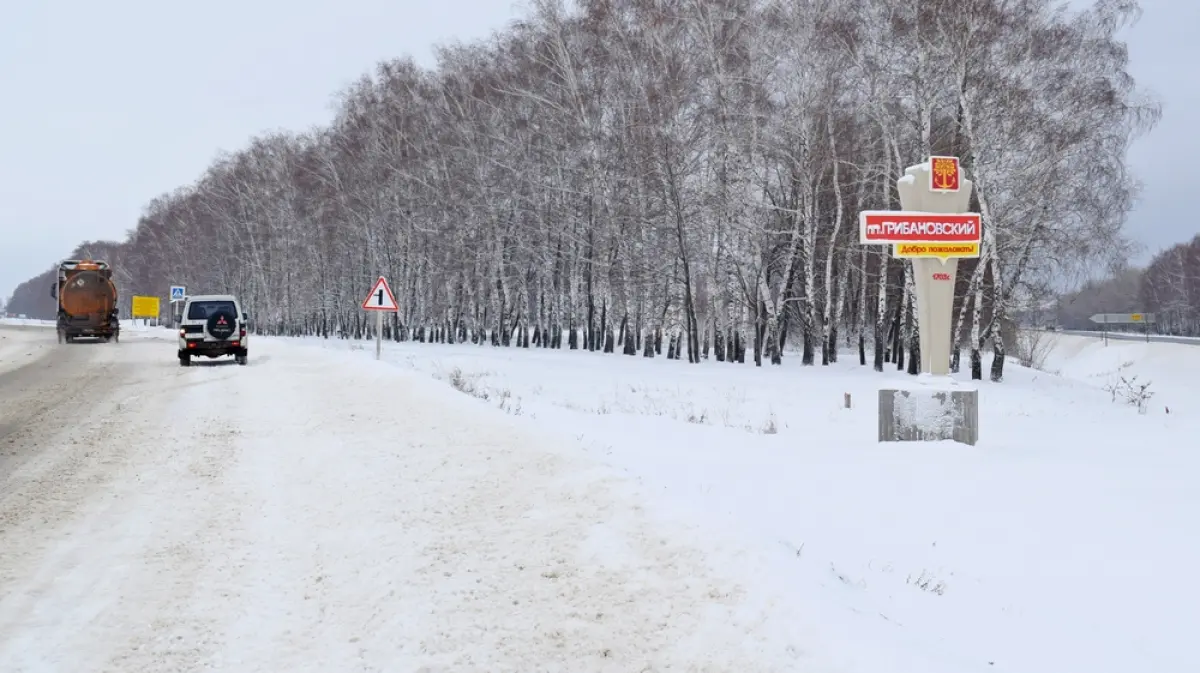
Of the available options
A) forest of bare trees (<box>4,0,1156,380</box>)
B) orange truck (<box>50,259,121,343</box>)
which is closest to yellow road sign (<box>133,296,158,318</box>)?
forest of bare trees (<box>4,0,1156,380</box>)

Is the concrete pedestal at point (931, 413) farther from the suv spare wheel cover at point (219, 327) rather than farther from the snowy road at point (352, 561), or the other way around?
the suv spare wheel cover at point (219, 327)

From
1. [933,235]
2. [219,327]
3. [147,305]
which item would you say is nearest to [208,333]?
[219,327]

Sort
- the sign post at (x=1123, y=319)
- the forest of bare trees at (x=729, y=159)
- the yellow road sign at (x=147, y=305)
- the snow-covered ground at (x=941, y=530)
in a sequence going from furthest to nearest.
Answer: the sign post at (x=1123, y=319)
the yellow road sign at (x=147, y=305)
the forest of bare trees at (x=729, y=159)
the snow-covered ground at (x=941, y=530)

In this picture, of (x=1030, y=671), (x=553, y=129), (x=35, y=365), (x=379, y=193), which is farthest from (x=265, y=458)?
(x=379, y=193)

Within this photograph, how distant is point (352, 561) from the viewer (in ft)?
20.0

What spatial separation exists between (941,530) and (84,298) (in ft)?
125

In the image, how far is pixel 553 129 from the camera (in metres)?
33.4

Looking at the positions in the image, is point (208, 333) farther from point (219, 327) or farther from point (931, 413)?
point (931, 413)

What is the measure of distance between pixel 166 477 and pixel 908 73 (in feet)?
77.2

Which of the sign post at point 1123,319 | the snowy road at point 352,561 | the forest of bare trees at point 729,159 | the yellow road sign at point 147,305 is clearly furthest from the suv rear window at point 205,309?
the sign post at point 1123,319

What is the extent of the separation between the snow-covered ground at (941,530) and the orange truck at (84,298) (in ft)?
93.9

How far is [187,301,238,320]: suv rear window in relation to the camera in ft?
72.0

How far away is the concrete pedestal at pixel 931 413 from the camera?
1102 centimetres

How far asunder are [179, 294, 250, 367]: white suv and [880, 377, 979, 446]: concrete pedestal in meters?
17.6
